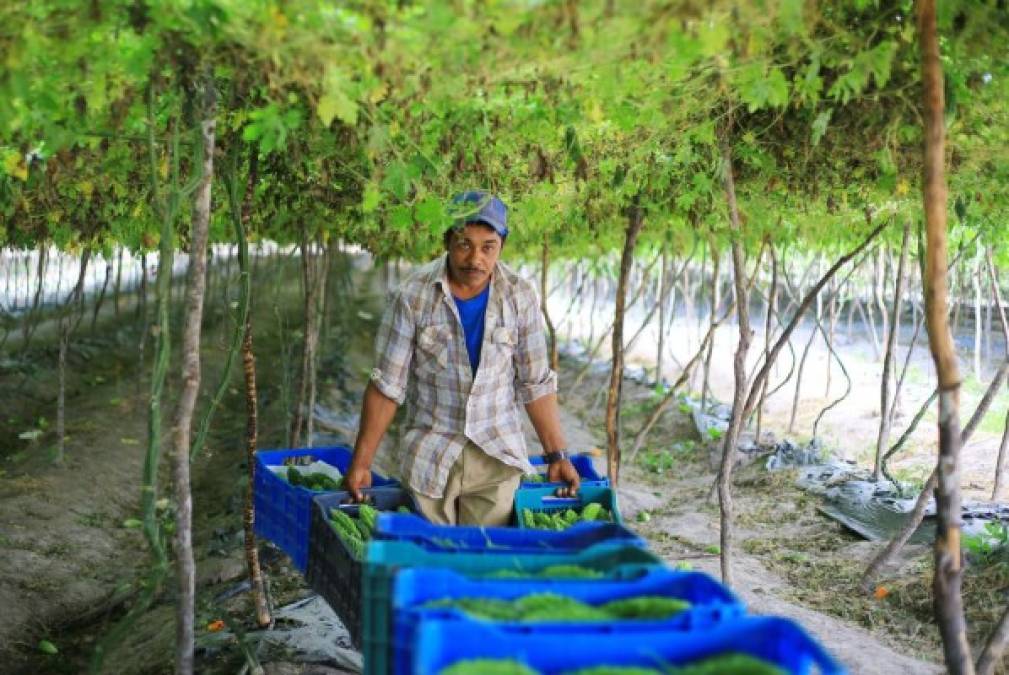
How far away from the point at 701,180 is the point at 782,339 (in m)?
2.28

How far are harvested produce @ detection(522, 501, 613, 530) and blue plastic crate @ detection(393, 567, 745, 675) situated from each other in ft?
4.61

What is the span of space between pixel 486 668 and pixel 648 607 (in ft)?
1.64

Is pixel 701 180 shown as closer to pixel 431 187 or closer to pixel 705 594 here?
pixel 431 187

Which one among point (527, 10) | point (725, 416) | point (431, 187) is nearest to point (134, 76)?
point (527, 10)

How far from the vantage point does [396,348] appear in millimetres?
4129

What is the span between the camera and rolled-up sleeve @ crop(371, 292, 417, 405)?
13.4ft

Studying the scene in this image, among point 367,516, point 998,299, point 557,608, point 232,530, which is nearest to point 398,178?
point 367,516

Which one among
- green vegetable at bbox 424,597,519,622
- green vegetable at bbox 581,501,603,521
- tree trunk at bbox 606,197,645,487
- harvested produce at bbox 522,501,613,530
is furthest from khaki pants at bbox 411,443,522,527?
tree trunk at bbox 606,197,645,487

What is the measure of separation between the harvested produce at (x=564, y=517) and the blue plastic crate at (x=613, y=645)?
5.70ft

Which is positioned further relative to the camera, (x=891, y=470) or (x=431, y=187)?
(x=891, y=470)

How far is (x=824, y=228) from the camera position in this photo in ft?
29.3

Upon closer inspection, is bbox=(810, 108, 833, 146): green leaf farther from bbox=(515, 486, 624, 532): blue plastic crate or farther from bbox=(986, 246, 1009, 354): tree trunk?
bbox=(986, 246, 1009, 354): tree trunk

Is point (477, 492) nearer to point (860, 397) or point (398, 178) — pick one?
point (398, 178)

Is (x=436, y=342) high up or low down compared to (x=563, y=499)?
up
